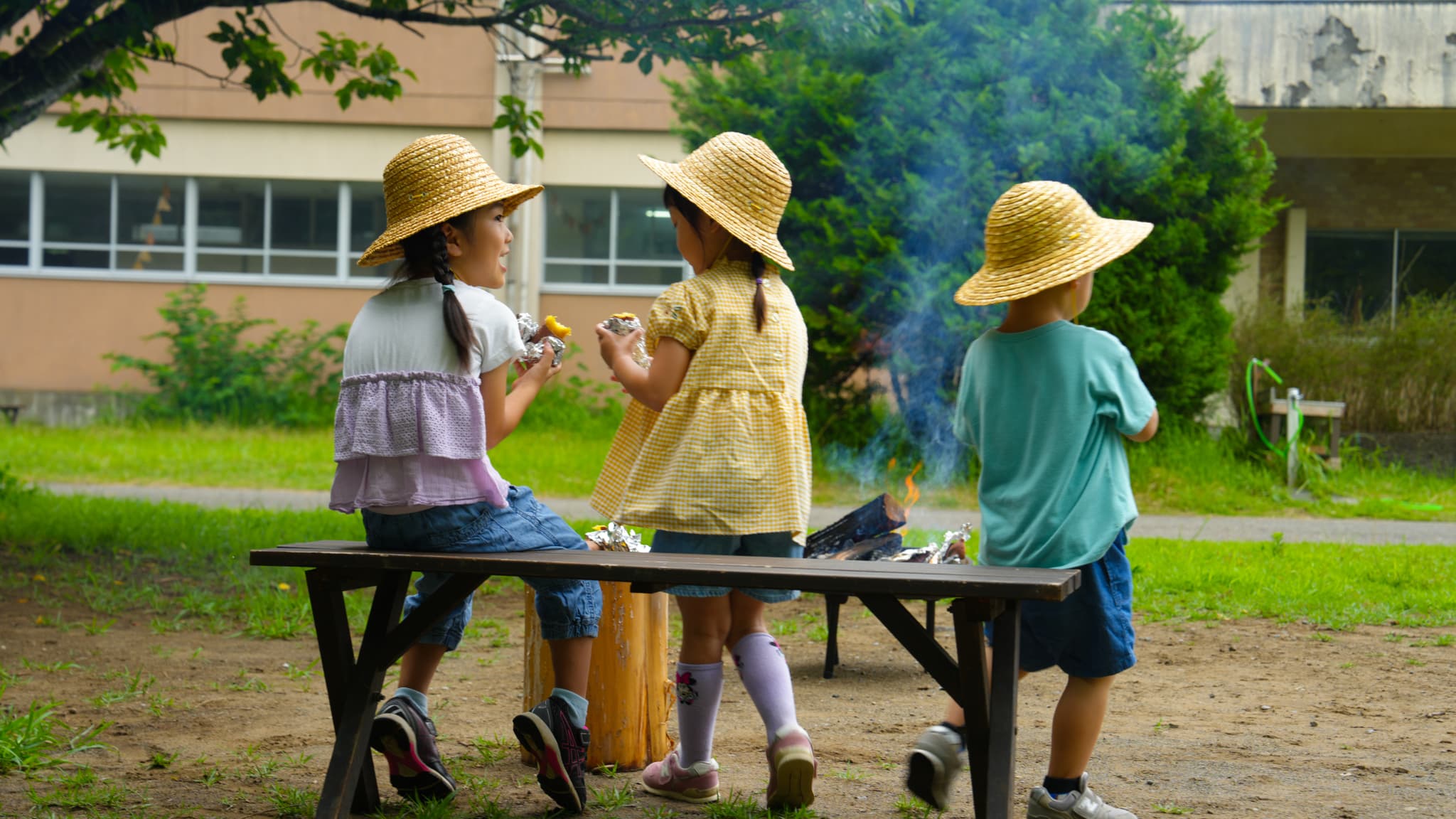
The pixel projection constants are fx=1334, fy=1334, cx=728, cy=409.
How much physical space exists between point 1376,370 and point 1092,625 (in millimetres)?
9989

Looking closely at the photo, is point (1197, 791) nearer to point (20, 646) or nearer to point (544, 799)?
point (544, 799)

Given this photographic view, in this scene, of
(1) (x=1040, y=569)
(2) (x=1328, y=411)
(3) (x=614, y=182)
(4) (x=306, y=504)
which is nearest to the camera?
(1) (x=1040, y=569)

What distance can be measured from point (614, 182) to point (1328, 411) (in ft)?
31.1

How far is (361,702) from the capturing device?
311cm

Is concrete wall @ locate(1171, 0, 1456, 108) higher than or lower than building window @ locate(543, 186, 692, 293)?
higher

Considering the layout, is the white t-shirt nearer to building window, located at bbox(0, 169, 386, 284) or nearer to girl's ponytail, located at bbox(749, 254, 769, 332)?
girl's ponytail, located at bbox(749, 254, 769, 332)

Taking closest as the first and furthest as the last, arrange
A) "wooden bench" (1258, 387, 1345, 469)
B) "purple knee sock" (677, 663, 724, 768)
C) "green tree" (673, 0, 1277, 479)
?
1. "purple knee sock" (677, 663, 724, 768)
2. "green tree" (673, 0, 1277, 479)
3. "wooden bench" (1258, 387, 1345, 469)

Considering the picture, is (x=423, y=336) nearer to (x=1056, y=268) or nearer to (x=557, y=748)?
(x=557, y=748)

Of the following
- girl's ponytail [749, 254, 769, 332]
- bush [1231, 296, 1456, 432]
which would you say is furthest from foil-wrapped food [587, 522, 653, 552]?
bush [1231, 296, 1456, 432]

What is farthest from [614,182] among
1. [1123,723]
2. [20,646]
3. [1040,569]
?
[1040,569]

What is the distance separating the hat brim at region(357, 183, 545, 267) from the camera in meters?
3.13

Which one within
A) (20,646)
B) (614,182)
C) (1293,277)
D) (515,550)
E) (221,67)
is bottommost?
(20,646)

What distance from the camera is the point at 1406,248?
1435 centimetres

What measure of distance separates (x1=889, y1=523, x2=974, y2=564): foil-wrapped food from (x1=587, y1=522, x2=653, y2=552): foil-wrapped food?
0.95m
